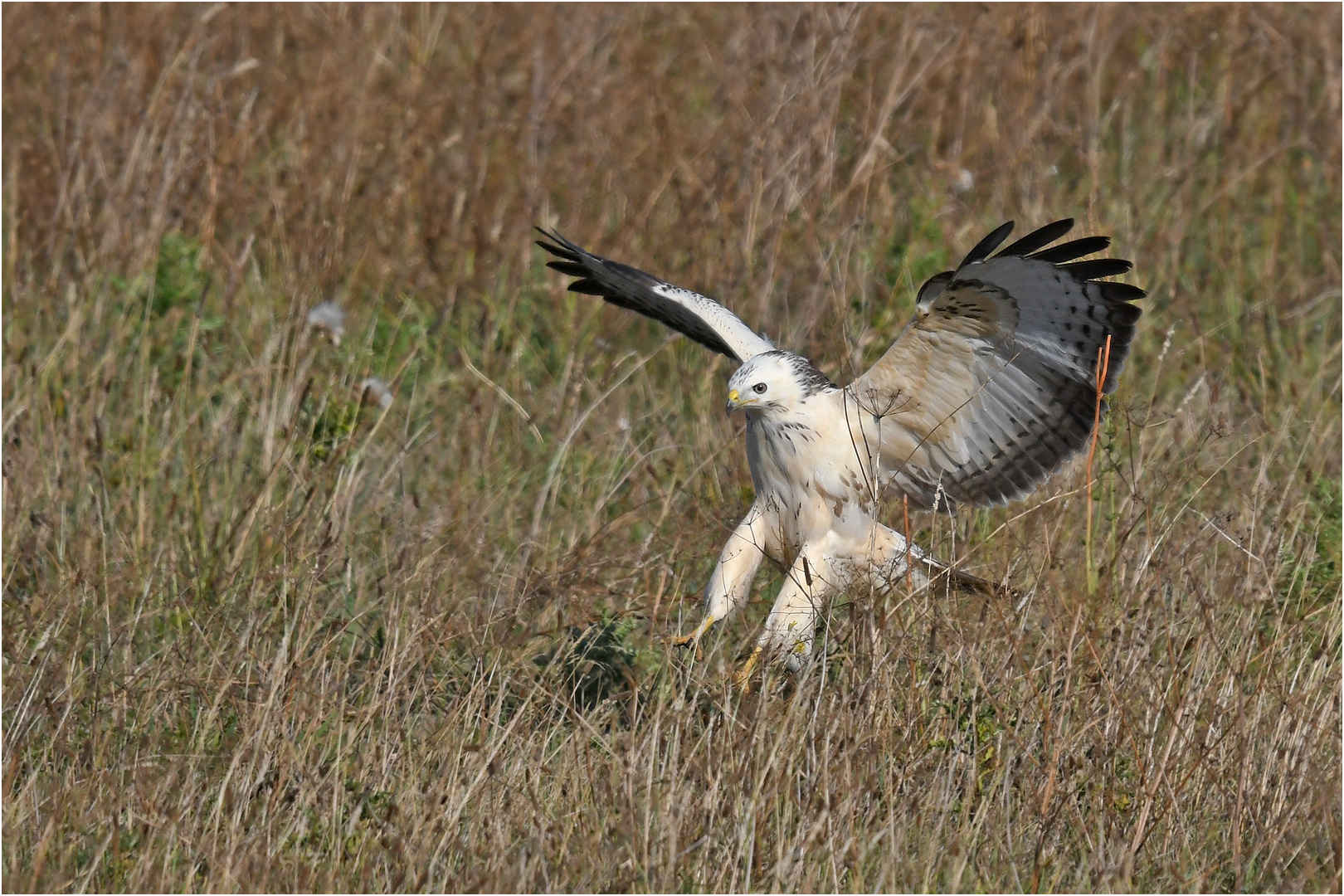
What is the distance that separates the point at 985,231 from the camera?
5848 mm

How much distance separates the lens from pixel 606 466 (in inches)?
188

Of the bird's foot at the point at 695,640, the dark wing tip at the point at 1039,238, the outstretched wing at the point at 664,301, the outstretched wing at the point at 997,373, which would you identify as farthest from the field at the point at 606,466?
the dark wing tip at the point at 1039,238

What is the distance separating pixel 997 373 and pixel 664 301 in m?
0.96

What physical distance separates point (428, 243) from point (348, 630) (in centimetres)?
250

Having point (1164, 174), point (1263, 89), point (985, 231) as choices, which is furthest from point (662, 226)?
point (1263, 89)

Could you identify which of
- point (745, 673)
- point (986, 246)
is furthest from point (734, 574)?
point (986, 246)

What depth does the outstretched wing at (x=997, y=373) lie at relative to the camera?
3459 millimetres

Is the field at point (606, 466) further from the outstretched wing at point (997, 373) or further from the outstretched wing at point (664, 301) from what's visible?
the outstretched wing at point (664, 301)

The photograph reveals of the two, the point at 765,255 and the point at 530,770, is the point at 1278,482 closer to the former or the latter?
the point at 765,255

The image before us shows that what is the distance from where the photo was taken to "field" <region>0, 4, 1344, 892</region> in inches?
117

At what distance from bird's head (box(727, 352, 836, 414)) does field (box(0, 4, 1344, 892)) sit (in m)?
0.47

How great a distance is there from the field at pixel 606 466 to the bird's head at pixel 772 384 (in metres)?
0.47

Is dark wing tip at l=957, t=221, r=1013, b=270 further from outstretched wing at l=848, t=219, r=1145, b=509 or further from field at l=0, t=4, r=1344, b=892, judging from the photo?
field at l=0, t=4, r=1344, b=892

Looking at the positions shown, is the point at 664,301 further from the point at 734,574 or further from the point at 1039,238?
the point at 1039,238
